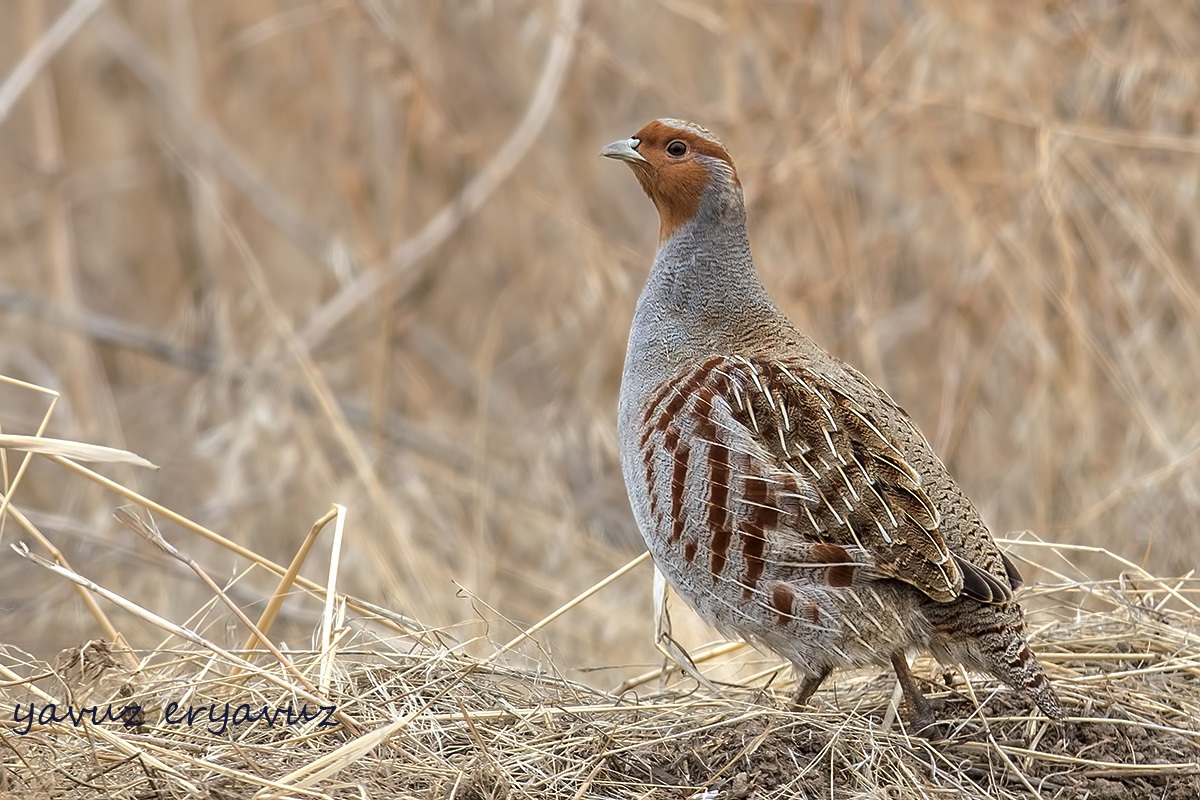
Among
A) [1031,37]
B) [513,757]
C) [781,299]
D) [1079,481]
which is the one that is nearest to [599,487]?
[781,299]

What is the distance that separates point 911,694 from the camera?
3102mm

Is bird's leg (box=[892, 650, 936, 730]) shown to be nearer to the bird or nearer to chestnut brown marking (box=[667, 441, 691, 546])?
the bird

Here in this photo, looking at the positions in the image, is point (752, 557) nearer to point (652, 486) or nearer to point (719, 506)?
point (719, 506)

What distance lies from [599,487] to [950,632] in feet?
11.3

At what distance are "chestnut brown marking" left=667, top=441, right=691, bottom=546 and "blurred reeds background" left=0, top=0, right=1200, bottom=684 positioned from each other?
1.77 meters

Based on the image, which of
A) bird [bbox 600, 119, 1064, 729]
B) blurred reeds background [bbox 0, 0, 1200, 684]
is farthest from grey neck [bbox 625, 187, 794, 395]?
blurred reeds background [bbox 0, 0, 1200, 684]

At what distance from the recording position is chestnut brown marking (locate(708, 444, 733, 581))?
3.12 m

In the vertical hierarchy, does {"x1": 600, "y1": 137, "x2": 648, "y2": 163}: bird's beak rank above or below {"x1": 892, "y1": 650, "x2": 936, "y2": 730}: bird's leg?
above

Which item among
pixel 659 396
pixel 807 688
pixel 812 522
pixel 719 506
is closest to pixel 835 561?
pixel 812 522

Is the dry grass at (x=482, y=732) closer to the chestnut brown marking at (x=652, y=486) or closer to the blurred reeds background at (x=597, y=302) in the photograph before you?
the chestnut brown marking at (x=652, y=486)

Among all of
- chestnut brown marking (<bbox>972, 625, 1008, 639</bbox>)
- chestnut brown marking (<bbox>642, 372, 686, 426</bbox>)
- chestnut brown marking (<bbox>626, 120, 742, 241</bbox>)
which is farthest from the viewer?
chestnut brown marking (<bbox>626, 120, 742, 241</bbox>)

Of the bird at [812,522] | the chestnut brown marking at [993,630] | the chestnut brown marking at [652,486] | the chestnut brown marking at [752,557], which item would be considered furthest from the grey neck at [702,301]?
the chestnut brown marking at [993,630]

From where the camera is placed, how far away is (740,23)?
6.18 meters

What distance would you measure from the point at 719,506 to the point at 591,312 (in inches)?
136
